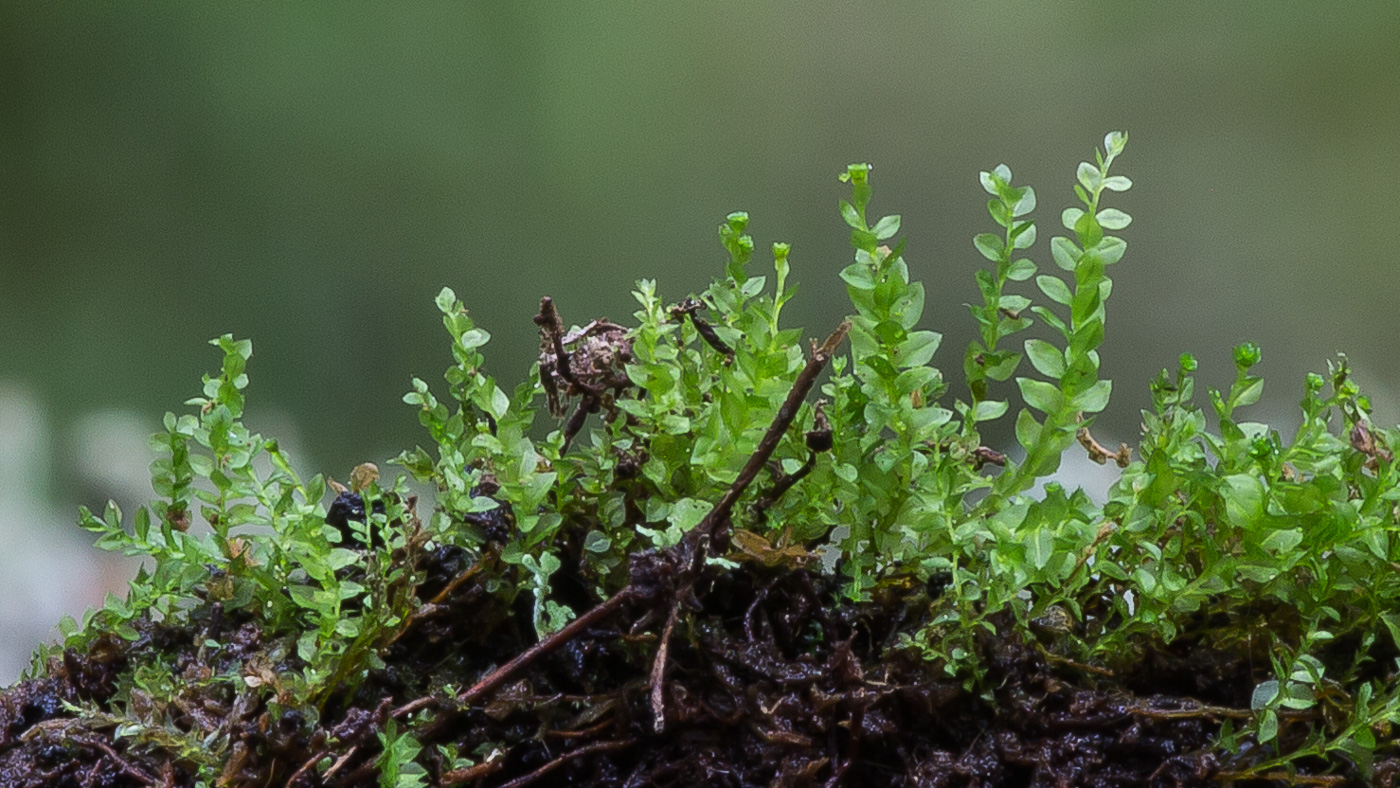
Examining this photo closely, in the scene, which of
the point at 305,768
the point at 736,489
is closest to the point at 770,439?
the point at 736,489

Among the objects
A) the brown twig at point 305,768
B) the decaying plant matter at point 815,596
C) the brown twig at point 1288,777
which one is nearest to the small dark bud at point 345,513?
the decaying plant matter at point 815,596

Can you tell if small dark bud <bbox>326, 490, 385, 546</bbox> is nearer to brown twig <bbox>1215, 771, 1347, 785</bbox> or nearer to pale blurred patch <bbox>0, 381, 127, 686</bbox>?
brown twig <bbox>1215, 771, 1347, 785</bbox>

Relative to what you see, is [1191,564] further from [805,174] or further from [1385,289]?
[1385,289]

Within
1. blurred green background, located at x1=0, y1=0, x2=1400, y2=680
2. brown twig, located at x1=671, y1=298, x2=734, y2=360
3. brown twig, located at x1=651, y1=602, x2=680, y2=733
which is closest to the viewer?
brown twig, located at x1=651, y1=602, x2=680, y2=733

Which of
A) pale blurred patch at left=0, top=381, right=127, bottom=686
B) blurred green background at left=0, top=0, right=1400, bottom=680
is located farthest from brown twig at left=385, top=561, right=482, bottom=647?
pale blurred patch at left=0, top=381, right=127, bottom=686

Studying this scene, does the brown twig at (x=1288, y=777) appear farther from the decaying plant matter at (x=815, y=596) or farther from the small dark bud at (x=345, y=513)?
the small dark bud at (x=345, y=513)

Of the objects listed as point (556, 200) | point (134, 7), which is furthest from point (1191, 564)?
point (134, 7)

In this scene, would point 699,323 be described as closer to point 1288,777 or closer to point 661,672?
point 661,672

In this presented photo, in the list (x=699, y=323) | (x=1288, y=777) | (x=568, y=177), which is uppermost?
(x=568, y=177)
